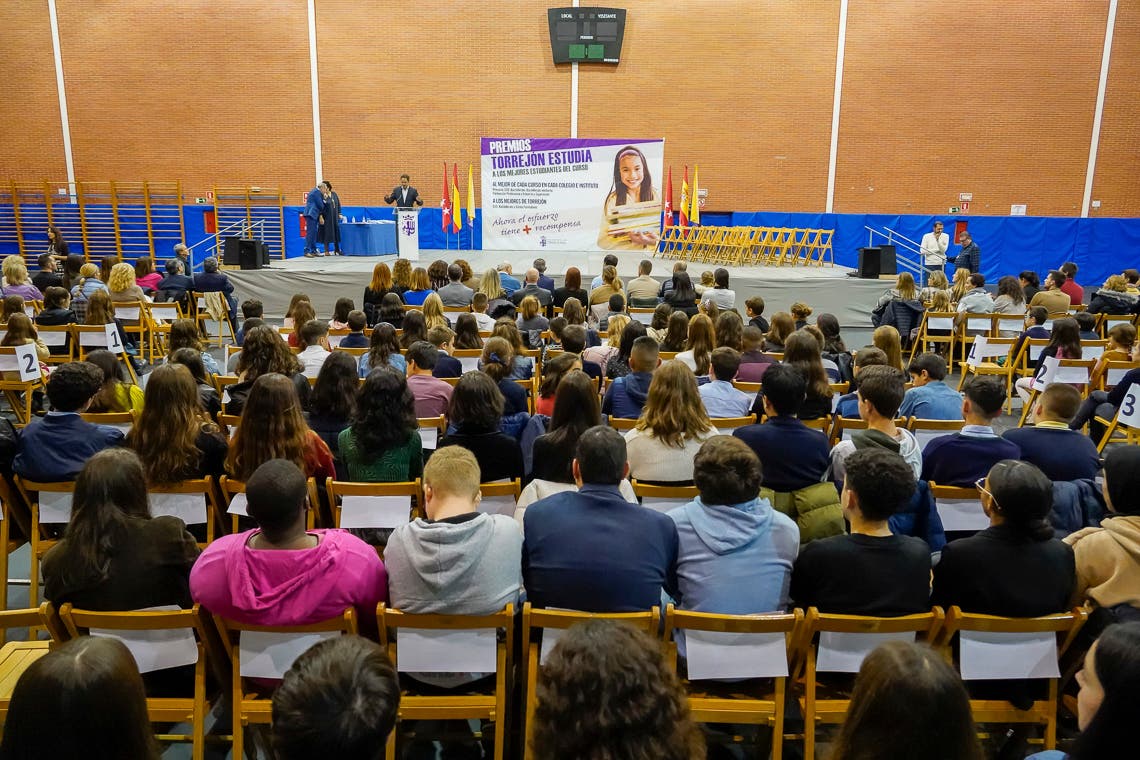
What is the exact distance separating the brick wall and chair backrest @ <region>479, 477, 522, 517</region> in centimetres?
1506

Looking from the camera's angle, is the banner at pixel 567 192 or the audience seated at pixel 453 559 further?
the banner at pixel 567 192

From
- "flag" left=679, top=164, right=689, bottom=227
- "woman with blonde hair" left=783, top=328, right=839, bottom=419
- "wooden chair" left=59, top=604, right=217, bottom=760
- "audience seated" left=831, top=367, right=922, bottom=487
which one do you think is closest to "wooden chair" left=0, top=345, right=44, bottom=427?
"wooden chair" left=59, top=604, right=217, bottom=760

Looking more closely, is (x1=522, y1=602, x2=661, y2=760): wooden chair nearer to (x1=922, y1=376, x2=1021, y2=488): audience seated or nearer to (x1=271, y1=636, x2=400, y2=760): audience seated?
(x1=271, y1=636, x2=400, y2=760): audience seated

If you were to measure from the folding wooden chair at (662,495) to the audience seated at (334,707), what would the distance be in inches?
82.0

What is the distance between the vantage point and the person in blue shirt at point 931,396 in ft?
15.4

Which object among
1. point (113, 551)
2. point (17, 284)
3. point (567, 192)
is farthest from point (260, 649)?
point (567, 192)

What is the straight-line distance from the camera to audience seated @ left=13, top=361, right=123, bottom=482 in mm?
3537

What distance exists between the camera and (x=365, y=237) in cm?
1442

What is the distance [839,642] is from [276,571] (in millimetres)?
1803

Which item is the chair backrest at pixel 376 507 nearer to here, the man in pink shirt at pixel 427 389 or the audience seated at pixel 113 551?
the audience seated at pixel 113 551

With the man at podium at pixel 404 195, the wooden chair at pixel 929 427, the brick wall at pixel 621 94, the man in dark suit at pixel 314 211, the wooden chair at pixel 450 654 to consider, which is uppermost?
the brick wall at pixel 621 94

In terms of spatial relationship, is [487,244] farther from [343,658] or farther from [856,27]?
[343,658]

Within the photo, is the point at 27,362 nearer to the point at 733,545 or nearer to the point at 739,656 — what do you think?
the point at 733,545

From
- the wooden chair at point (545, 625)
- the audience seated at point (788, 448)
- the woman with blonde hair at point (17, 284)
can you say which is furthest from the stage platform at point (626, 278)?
the wooden chair at point (545, 625)
